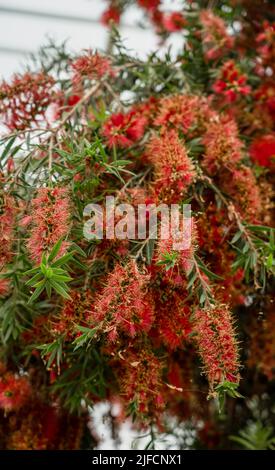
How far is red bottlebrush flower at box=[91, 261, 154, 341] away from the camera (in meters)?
1.05

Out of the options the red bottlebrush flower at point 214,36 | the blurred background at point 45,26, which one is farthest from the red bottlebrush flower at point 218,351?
the blurred background at point 45,26

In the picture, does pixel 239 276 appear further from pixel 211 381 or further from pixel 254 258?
pixel 211 381

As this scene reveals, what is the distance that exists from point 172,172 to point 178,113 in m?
0.29

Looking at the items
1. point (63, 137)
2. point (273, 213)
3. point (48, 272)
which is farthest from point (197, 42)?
point (48, 272)

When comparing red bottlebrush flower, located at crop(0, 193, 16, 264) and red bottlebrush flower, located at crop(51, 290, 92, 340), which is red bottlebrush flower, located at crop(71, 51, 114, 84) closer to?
red bottlebrush flower, located at crop(0, 193, 16, 264)

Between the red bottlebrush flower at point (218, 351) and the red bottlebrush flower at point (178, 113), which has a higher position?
the red bottlebrush flower at point (178, 113)

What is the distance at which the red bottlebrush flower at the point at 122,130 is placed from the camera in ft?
4.74

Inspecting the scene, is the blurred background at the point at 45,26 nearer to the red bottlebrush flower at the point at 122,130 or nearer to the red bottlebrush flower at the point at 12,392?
the red bottlebrush flower at the point at 122,130

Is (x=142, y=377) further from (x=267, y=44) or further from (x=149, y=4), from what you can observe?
(x=149, y=4)

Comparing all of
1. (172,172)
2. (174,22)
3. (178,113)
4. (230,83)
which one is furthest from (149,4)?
(172,172)

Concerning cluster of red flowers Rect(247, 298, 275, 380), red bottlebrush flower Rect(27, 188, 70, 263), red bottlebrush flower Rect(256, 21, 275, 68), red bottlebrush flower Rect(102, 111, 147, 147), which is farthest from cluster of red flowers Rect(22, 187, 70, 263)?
red bottlebrush flower Rect(256, 21, 275, 68)

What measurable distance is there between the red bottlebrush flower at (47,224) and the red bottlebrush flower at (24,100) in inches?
19.2

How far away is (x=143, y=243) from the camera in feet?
4.03

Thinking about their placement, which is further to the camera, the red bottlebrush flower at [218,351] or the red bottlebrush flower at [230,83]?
the red bottlebrush flower at [230,83]
